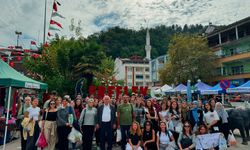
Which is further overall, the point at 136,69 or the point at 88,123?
the point at 136,69

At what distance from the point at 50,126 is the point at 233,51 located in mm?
32710

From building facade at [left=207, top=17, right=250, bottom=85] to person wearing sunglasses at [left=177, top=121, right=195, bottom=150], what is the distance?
1055 inches

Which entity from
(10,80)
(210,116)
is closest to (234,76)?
(210,116)

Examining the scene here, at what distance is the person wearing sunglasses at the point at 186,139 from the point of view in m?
6.05

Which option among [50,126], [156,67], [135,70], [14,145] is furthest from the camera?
[135,70]

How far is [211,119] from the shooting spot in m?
7.11

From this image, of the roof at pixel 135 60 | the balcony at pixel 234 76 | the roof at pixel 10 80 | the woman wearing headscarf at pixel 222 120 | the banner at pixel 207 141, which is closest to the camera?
the banner at pixel 207 141

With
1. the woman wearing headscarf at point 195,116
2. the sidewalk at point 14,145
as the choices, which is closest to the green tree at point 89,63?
the sidewalk at point 14,145

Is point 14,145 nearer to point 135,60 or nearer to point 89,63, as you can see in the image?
point 89,63

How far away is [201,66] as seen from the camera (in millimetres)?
31016

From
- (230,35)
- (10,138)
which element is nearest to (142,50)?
(230,35)

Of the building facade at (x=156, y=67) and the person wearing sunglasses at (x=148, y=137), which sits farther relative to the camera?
the building facade at (x=156, y=67)

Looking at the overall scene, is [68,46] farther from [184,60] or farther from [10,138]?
[184,60]

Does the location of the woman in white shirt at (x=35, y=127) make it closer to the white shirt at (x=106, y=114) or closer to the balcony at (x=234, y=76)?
the white shirt at (x=106, y=114)
